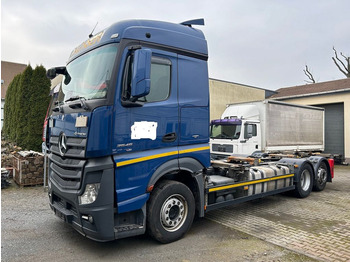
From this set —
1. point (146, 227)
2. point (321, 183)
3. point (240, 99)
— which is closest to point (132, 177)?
point (146, 227)

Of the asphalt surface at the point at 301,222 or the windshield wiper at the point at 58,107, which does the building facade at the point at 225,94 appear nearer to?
the asphalt surface at the point at 301,222

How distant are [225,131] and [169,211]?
805 centimetres

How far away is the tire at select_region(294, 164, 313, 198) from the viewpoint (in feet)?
24.6

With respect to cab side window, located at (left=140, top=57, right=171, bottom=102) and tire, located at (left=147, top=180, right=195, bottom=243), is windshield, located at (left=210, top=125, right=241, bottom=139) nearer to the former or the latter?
tire, located at (left=147, top=180, right=195, bottom=243)

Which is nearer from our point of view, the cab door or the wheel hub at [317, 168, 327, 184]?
the cab door

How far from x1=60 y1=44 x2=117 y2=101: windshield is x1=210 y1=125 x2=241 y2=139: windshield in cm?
828

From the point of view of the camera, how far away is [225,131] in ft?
39.6

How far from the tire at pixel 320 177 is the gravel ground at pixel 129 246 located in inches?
172

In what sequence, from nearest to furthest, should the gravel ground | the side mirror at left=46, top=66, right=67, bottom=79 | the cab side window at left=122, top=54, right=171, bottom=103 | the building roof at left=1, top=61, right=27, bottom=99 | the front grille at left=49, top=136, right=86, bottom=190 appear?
the front grille at left=49, top=136, right=86, bottom=190, the gravel ground, the cab side window at left=122, top=54, right=171, bottom=103, the side mirror at left=46, top=66, right=67, bottom=79, the building roof at left=1, top=61, right=27, bottom=99

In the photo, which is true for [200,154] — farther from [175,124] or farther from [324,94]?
[324,94]

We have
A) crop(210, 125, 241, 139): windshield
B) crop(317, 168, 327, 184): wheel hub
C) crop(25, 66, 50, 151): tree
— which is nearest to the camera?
crop(317, 168, 327, 184): wheel hub

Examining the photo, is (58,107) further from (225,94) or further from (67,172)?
(225,94)

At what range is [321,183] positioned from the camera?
8469mm

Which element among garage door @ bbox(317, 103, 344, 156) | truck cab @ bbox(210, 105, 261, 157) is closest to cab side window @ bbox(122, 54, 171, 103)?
truck cab @ bbox(210, 105, 261, 157)
